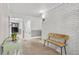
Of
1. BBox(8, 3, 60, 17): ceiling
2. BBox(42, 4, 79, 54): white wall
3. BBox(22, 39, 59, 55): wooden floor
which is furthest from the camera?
BBox(8, 3, 60, 17): ceiling

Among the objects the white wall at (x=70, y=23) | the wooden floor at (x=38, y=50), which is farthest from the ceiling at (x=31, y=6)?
the wooden floor at (x=38, y=50)

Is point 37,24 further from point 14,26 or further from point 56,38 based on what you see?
point 56,38

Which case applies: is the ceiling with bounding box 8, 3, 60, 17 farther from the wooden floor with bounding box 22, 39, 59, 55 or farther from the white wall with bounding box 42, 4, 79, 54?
the wooden floor with bounding box 22, 39, 59, 55

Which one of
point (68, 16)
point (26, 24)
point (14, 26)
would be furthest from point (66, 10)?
point (14, 26)

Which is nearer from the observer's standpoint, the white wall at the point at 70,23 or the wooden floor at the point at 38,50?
the white wall at the point at 70,23

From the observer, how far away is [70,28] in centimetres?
310

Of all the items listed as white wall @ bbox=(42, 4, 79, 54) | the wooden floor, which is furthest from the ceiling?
the wooden floor

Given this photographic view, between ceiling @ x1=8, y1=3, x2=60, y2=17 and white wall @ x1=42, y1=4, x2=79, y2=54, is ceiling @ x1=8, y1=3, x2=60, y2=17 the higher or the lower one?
the higher one

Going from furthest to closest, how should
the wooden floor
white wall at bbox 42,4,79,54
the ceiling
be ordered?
the ceiling, the wooden floor, white wall at bbox 42,4,79,54

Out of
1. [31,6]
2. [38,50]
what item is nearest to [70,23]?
[38,50]

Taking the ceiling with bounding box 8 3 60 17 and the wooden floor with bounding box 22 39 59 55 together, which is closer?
the wooden floor with bounding box 22 39 59 55

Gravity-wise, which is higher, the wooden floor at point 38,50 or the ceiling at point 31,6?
the ceiling at point 31,6

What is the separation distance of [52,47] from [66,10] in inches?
60.3

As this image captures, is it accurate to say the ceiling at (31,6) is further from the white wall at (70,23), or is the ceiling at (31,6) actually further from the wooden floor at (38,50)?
the wooden floor at (38,50)
